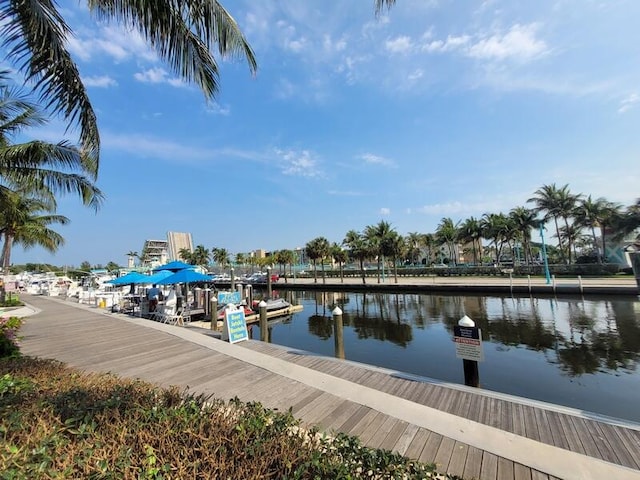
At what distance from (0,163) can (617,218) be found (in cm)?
5089

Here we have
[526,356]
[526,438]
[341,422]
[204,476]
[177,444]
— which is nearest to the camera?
[204,476]

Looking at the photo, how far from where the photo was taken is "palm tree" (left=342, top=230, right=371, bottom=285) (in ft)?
139

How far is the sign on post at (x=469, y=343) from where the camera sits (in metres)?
5.63

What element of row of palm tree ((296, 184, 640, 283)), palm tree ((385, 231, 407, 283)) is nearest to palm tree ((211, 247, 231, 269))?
row of palm tree ((296, 184, 640, 283))

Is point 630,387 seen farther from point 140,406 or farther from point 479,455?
point 140,406

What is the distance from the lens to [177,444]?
2197 mm

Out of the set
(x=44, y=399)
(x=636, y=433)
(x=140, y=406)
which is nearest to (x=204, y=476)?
(x=140, y=406)

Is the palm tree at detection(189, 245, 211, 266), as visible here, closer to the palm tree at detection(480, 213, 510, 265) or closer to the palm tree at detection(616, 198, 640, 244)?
the palm tree at detection(480, 213, 510, 265)

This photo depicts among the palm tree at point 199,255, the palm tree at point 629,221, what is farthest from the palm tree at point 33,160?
the palm tree at point 199,255

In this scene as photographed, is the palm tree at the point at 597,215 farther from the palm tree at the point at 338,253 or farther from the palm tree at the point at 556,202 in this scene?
the palm tree at the point at 338,253

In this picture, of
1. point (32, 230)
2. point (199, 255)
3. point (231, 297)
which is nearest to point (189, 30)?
point (231, 297)

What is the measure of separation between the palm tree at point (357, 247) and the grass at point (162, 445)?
124ft

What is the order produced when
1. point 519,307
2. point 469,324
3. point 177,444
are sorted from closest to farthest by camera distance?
point 177,444
point 469,324
point 519,307

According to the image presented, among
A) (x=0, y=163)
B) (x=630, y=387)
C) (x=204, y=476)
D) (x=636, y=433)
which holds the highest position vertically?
(x=0, y=163)
